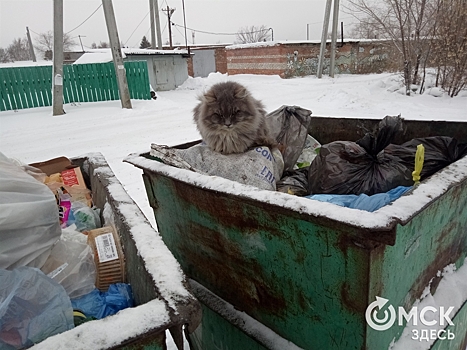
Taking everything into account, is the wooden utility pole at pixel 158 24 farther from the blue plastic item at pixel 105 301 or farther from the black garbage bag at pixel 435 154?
the blue plastic item at pixel 105 301

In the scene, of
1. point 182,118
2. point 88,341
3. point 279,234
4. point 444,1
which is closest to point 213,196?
point 279,234

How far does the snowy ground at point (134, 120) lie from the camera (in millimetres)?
6402

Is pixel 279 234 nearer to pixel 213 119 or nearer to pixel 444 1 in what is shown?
pixel 213 119

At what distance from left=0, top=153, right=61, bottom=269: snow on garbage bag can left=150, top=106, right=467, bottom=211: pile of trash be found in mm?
672

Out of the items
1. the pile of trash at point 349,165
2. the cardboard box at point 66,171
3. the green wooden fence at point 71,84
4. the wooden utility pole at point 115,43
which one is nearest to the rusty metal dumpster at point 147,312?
the pile of trash at point 349,165

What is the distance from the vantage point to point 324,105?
9781 millimetres

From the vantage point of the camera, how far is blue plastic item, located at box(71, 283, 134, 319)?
1339 mm

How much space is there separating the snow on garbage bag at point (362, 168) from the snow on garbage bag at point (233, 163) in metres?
0.31

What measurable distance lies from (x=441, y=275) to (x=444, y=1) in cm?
990

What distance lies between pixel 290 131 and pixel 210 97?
81cm

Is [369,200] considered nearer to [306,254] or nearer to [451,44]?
[306,254]

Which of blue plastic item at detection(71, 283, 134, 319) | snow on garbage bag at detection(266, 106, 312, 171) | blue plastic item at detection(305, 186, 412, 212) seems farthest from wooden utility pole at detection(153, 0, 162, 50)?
blue plastic item at detection(71, 283, 134, 319)
